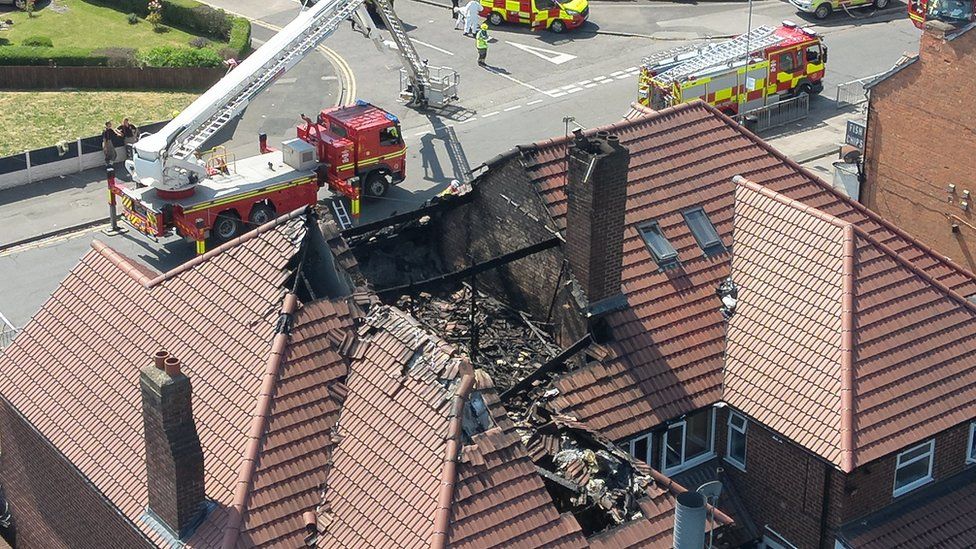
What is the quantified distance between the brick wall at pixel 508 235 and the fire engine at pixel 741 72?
17.2m

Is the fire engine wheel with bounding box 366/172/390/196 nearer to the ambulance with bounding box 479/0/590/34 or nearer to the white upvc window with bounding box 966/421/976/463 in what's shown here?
the ambulance with bounding box 479/0/590/34

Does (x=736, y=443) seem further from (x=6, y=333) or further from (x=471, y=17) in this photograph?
(x=471, y=17)

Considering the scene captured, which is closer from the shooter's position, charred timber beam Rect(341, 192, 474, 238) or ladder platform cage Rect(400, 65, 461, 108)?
charred timber beam Rect(341, 192, 474, 238)

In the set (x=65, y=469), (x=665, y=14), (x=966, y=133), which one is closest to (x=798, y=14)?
(x=665, y=14)

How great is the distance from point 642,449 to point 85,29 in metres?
35.0

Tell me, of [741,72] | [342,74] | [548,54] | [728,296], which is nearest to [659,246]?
[728,296]

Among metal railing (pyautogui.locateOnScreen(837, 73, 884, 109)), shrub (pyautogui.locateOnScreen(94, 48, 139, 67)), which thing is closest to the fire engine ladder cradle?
shrub (pyautogui.locateOnScreen(94, 48, 139, 67))

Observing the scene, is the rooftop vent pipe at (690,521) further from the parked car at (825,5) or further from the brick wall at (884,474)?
the parked car at (825,5)

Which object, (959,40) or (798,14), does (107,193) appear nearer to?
(959,40)

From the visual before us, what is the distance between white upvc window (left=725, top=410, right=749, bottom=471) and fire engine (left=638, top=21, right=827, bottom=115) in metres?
20.3

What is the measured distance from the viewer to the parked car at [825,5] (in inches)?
2105

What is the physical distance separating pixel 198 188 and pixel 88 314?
46.7 feet

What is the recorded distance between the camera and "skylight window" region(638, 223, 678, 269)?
83.8ft

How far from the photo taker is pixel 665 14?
54.9 metres
